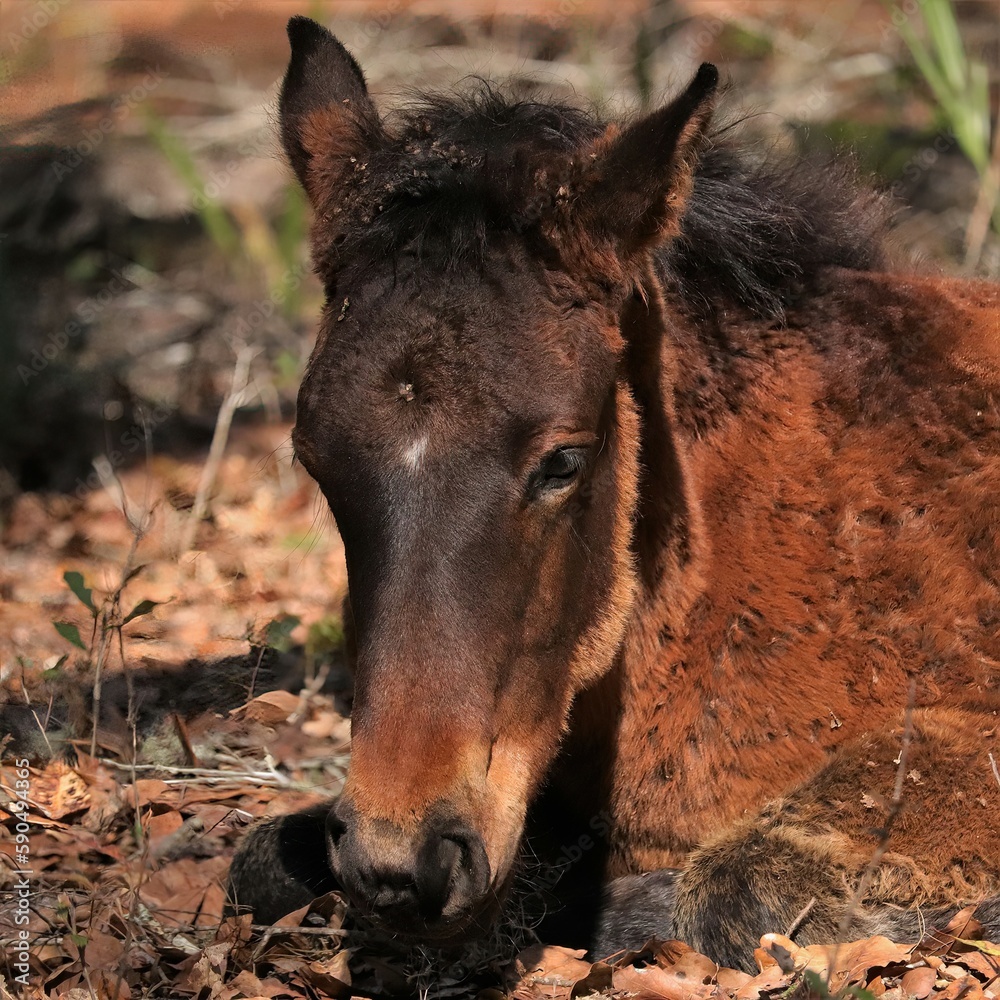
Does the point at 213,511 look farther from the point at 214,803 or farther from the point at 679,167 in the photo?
the point at 679,167

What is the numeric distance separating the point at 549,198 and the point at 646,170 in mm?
306

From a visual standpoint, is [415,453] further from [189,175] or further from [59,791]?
[189,175]

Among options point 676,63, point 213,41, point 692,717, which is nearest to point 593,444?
point 692,717

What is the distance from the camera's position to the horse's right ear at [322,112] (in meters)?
4.23

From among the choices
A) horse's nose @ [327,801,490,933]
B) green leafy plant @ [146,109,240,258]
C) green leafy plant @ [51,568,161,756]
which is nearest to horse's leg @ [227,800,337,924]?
green leafy plant @ [51,568,161,756]

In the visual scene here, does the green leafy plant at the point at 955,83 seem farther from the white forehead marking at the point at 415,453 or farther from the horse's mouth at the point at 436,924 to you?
the horse's mouth at the point at 436,924

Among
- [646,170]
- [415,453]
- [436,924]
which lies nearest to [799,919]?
[436,924]

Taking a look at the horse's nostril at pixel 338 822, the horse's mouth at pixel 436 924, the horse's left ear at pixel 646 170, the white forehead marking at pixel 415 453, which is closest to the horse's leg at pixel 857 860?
the horse's mouth at pixel 436 924

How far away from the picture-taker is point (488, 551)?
3482mm

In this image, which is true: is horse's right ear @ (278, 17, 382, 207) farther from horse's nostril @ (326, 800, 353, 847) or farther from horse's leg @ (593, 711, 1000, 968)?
horse's leg @ (593, 711, 1000, 968)

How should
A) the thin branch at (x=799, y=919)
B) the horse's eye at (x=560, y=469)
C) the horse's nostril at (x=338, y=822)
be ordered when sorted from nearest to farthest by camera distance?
the horse's nostril at (x=338, y=822) → the horse's eye at (x=560, y=469) → the thin branch at (x=799, y=919)

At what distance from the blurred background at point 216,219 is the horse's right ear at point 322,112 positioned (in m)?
0.23

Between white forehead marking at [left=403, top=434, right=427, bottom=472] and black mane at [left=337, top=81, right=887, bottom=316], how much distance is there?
0.58m

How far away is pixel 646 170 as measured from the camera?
3.75 m
